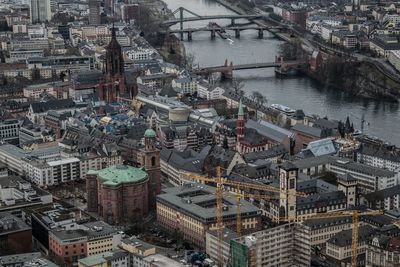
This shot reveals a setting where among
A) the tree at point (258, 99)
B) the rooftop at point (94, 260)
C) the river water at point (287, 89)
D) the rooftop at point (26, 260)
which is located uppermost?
the rooftop at point (26, 260)

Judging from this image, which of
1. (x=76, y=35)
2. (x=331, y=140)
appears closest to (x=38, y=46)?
(x=76, y=35)

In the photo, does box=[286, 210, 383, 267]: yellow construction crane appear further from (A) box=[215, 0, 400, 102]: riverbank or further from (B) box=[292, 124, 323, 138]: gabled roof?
(A) box=[215, 0, 400, 102]: riverbank

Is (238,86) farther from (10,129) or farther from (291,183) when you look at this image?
(291,183)

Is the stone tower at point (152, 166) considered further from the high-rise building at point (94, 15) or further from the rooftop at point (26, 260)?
the high-rise building at point (94, 15)

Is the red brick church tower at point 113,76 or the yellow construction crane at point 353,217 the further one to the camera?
the red brick church tower at point 113,76

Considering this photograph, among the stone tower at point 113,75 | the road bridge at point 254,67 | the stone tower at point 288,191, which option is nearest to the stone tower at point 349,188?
the stone tower at point 288,191
